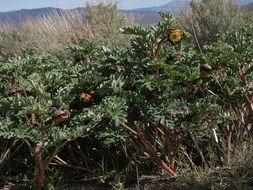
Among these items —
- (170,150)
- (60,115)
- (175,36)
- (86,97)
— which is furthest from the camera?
(170,150)

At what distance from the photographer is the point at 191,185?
329 centimetres

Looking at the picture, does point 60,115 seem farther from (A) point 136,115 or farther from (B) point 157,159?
(B) point 157,159

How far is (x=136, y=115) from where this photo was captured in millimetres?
3404

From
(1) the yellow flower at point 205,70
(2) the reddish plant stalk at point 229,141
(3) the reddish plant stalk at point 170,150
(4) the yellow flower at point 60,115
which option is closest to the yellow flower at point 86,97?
(4) the yellow flower at point 60,115

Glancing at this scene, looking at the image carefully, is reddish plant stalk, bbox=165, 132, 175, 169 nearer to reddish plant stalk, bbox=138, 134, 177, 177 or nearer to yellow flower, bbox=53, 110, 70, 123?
reddish plant stalk, bbox=138, 134, 177, 177

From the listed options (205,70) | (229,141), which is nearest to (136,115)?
(205,70)

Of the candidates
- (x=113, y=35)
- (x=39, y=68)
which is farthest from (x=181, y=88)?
(x=113, y=35)

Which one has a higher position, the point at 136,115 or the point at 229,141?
the point at 136,115

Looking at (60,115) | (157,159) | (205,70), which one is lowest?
(157,159)

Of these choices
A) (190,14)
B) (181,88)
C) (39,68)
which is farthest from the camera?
(190,14)

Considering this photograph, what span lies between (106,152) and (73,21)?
9655 millimetres

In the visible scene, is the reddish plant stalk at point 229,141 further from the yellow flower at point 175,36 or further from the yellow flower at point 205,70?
the yellow flower at point 175,36

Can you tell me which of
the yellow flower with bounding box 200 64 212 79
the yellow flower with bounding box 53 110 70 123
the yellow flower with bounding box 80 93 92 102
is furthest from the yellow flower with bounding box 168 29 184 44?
the yellow flower with bounding box 53 110 70 123

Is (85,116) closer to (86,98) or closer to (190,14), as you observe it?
(86,98)
